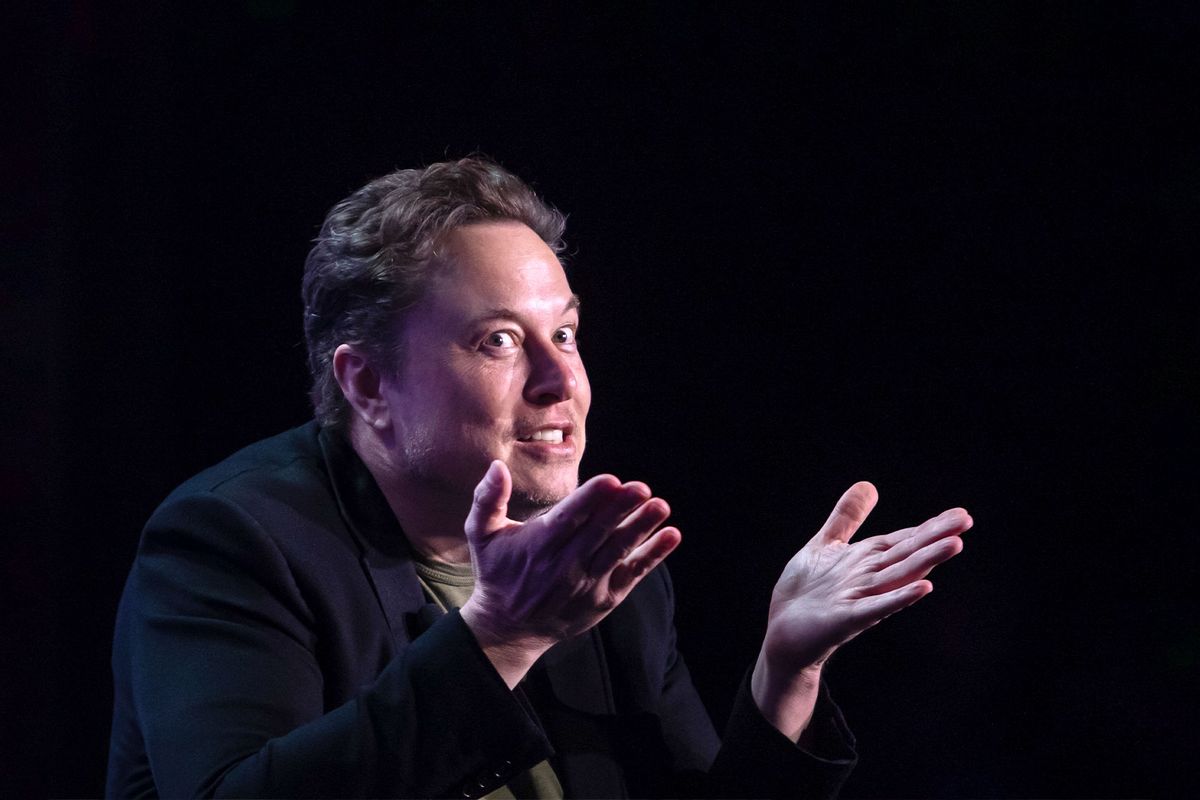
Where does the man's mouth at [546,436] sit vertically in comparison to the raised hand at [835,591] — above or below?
above

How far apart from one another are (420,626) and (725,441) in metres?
0.91

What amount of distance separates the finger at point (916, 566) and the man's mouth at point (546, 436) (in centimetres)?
51

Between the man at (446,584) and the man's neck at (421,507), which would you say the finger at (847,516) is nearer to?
the man at (446,584)

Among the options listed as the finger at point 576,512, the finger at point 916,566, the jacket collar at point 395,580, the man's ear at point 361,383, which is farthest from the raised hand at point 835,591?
the man's ear at point 361,383

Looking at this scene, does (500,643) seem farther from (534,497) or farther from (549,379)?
(549,379)

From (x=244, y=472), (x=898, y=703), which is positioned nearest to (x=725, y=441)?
(x=898, y=703)

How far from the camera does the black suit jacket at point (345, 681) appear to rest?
125 centimetres

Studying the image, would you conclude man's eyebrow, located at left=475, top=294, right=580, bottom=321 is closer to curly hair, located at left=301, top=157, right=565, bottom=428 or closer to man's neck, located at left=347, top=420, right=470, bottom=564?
curly hair, located at left=301, top=157, right=565, bottom=428

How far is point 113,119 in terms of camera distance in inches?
81.4

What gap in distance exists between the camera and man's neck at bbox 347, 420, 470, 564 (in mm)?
1724

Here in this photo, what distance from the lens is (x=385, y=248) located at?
1.78 m

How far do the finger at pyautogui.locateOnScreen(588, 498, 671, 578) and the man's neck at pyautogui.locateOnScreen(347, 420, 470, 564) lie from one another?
545 mm

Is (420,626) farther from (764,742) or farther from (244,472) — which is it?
(764,742)

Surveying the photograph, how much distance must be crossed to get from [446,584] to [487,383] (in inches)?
13.0
